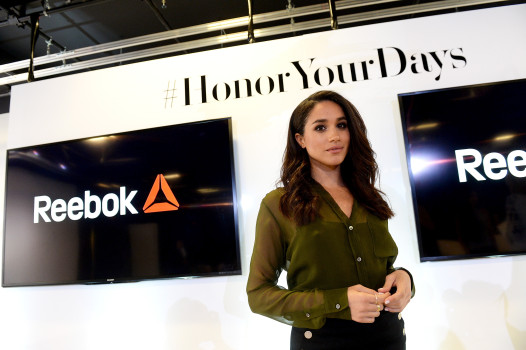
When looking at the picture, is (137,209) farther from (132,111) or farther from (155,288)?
(132,111)

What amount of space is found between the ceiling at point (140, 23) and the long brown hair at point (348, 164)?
173cm

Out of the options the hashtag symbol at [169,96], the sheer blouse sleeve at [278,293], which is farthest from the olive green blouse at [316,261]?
the hashtag symbol at [169,96]

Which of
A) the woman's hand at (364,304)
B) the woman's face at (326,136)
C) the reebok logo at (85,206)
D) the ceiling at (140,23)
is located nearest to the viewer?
the woman's hand at (364,304)

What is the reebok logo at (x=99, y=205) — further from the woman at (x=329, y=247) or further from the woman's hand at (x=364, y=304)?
the woman's hand at (x=364, y=304)

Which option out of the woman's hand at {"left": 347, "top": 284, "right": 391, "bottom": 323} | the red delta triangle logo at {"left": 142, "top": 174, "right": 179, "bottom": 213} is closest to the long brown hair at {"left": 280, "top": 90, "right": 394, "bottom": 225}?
the woman's hand at {"left": 347, "top": 284, "right": 391, "bottom": 323}

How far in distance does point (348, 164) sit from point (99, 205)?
1.92m

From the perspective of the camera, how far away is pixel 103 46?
310 cm

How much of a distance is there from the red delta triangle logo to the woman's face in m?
1.36

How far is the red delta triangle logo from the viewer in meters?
2.44

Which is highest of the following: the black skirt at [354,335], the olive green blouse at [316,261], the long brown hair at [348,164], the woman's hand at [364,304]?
the long brown hair at [348,164]

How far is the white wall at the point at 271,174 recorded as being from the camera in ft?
7.15

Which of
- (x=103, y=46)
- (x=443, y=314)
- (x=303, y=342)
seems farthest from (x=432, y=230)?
(x=103, y=46)

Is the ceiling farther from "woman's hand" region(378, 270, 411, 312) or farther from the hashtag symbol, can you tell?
"woman's hand" region(378, 270, 411, 312)

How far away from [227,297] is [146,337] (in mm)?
651
